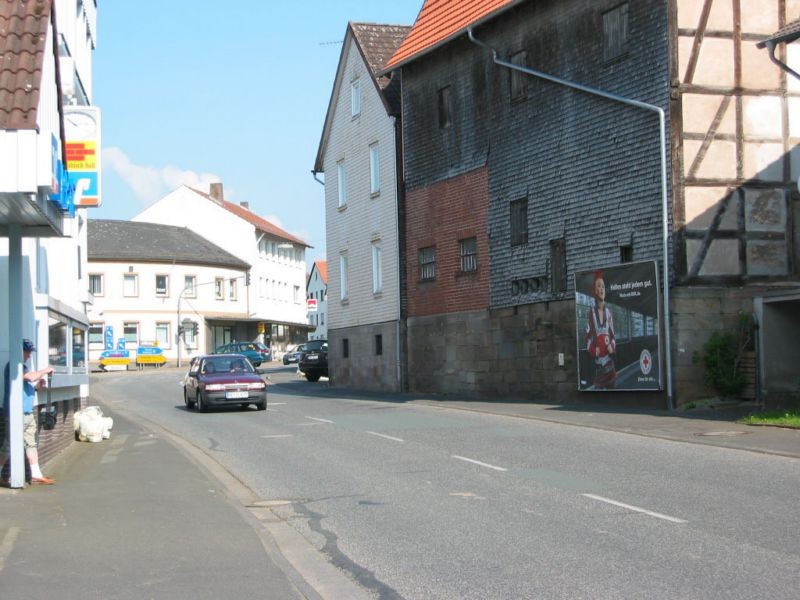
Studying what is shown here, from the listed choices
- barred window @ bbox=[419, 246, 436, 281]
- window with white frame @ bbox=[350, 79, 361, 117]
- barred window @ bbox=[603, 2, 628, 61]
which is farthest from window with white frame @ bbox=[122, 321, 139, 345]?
barred window @ bbox=[603, 2, 628, 61]

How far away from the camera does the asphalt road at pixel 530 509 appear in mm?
7715

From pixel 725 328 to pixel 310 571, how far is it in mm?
17311

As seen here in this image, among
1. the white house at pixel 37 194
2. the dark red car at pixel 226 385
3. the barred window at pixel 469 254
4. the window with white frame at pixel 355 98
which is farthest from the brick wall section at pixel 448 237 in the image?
the white house at pixel 37 194

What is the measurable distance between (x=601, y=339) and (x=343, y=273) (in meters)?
19.2

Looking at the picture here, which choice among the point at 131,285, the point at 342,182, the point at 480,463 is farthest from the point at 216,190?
the point at 480,463

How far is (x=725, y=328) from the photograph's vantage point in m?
23.8

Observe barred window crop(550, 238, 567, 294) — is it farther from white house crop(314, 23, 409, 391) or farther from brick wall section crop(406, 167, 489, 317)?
white house crop(314, 23, 409, 391)

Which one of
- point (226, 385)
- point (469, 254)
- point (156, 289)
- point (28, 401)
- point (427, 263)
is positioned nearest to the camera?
point (28, 401)

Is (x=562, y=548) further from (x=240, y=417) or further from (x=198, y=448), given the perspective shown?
(x=240, y=417)

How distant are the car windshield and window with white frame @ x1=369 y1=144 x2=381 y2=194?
38.0 ft

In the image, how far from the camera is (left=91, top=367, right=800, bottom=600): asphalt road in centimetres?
771

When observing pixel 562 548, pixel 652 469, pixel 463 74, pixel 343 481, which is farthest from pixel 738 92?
pixel 562 548

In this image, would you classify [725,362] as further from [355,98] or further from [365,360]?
[355,98]

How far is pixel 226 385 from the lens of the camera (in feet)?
91.8
